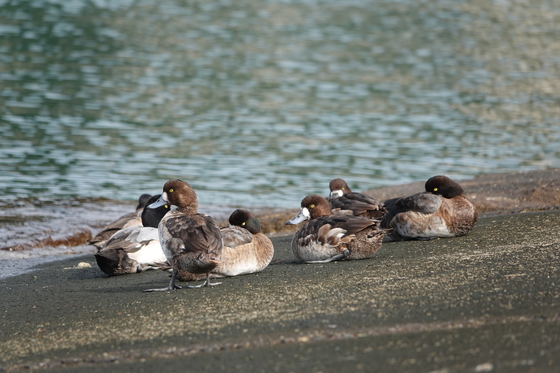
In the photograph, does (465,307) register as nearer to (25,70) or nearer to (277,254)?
(277,254)

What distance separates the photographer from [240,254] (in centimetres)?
765

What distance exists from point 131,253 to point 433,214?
11.9ft

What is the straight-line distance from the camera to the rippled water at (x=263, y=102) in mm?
18562

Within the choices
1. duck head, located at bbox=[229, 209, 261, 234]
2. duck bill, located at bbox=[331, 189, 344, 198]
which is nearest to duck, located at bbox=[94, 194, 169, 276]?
duck head, located at bbox=[229, 209, 261, 234]

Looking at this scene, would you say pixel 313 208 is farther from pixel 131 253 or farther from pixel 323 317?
pixel 323 317

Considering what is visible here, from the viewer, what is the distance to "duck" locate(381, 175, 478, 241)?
8.98 m

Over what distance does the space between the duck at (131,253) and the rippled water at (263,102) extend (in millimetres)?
6257

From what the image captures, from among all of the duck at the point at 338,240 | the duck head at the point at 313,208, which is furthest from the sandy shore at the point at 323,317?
the duck head at the point at 313,208

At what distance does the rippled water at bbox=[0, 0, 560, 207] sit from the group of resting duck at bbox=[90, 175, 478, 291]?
6.13 m

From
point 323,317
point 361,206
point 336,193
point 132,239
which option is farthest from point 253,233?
point 336,193

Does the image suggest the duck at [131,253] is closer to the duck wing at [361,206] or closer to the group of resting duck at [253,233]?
the group of resting duck at [253,233]

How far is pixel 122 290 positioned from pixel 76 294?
443 mm

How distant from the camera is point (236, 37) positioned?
52.7 m

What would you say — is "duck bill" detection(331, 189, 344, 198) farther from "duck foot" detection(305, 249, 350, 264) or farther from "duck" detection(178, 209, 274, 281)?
"duck" detection(178, 209, 274, 281)
